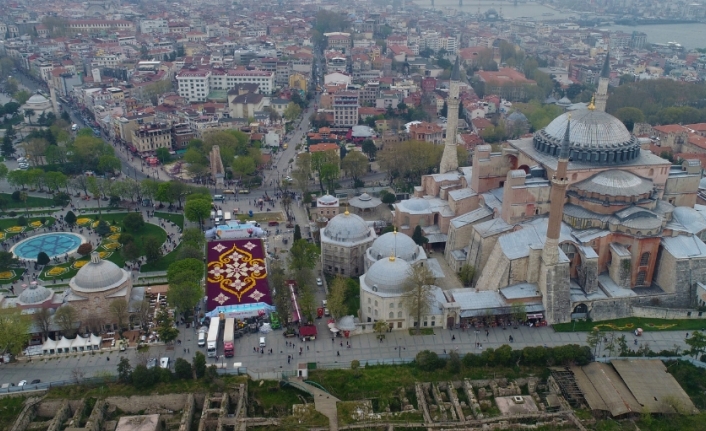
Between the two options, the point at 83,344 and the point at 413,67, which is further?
the point at 413,67

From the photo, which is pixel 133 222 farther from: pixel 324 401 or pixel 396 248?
pixel 324 401

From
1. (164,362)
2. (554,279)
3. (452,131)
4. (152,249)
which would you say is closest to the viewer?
(164,362)

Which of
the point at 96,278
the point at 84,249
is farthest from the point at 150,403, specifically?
the point at 84,249

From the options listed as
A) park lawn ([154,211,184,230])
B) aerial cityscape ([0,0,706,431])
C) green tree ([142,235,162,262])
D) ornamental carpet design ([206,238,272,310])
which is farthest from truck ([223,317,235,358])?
park lawn ([154,211,184,230])

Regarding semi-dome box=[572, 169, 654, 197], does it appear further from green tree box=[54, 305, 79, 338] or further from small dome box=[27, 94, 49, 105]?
small dome box=[27, 94, 49, 105]

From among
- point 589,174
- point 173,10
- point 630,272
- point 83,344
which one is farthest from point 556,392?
point 173,10

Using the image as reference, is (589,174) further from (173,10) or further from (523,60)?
(173,10)
